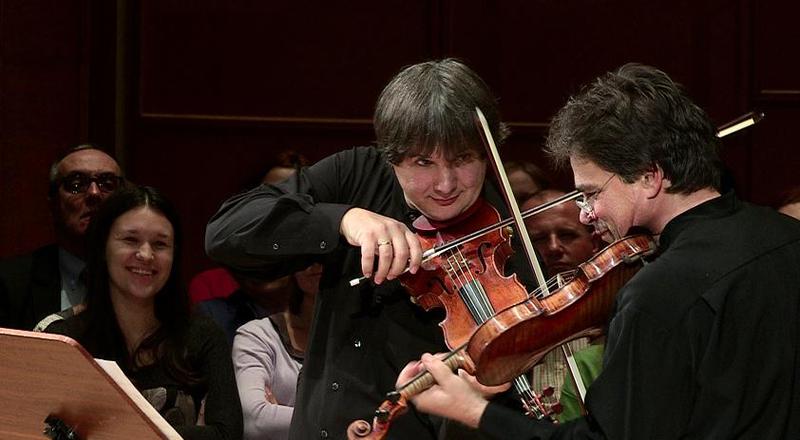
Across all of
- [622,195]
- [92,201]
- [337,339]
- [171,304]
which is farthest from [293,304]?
[622,195]

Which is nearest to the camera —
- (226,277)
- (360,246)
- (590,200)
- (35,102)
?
(590,200)

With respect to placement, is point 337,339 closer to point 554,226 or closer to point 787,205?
point 554,226

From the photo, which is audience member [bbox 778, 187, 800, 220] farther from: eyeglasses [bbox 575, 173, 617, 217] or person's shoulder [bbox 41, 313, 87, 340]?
person's shoulder [bbox 41, 313, 87, 340]

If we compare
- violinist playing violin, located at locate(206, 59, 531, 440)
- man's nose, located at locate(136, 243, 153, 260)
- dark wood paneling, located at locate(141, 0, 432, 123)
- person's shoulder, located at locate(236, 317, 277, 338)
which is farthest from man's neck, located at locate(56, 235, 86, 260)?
violinist playing violin, located at locate(206, 59, 531, 440)

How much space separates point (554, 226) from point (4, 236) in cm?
226

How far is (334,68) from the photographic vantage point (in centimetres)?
499

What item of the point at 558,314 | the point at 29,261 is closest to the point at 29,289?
the point at 29,261

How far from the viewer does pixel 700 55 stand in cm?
491

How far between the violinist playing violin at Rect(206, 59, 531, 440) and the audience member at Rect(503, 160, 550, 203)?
1.17m

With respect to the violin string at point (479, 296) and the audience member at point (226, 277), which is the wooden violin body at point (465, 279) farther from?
the audience member at point (226, 277)

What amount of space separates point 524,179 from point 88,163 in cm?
141

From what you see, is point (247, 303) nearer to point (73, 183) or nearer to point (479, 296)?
point (73, 183)

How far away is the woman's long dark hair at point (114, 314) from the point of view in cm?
339

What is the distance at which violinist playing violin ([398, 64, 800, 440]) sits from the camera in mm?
1858
